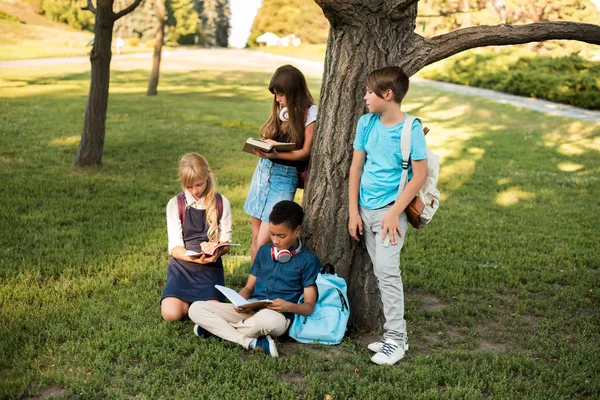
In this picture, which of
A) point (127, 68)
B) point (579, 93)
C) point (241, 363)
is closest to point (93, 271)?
point (241, 363)

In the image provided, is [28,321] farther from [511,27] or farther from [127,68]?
[127,68]

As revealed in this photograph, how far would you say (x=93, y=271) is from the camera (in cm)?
545

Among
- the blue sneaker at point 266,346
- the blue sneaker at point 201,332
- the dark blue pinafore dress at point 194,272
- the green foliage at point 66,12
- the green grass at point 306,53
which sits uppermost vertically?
the green foliage at point 66,12

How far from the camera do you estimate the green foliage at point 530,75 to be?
21.6 metres

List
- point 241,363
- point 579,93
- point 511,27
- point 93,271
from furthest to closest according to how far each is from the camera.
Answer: point 579,93 → point 93,271 → point 511,27 → point 241,363

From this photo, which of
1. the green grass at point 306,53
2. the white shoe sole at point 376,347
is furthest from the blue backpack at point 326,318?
the green grass at point 306,53

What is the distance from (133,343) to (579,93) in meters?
20.5

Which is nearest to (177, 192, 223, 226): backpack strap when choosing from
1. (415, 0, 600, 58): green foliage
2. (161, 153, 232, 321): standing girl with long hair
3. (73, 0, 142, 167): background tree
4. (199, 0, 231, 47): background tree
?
(161, 153, 232, 321): standing girl with long hair

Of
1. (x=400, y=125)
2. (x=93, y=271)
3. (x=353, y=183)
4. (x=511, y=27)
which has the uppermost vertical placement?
(x=511, y=27)

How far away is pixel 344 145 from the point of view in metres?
4.47

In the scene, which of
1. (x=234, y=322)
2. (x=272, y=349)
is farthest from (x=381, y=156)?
(x=234, y=322)

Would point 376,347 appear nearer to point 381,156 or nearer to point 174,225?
point 381,156

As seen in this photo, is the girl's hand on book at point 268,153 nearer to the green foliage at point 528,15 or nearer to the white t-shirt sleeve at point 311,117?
the white t-shirt sleeve at point 311,117

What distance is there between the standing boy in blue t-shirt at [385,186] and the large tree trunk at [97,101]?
6.00 metres
